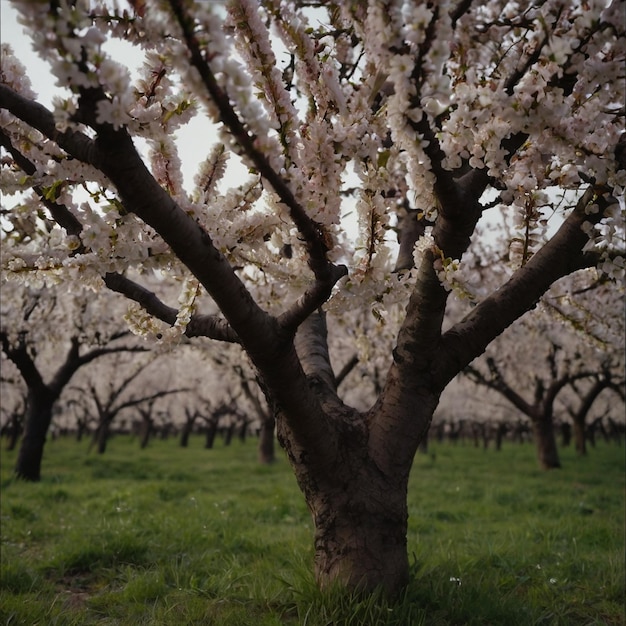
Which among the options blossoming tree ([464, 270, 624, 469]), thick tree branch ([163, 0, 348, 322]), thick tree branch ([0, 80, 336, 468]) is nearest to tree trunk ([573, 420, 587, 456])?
blossoming tree ([464, 270, 624, 469])

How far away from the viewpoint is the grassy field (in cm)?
325

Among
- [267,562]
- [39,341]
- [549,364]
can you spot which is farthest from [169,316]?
[549,364]

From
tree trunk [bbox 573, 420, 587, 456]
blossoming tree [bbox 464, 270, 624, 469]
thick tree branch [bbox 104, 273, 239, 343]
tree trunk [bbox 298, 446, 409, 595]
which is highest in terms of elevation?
blossoming tree [bbox 464, 270, 624, 469]

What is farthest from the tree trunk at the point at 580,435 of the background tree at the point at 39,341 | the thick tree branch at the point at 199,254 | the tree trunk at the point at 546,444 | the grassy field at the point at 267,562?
the thick tree branch at the point at 199,254

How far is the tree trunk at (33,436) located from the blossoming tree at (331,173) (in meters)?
8.72

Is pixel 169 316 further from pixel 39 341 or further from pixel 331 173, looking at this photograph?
pixel 39 341

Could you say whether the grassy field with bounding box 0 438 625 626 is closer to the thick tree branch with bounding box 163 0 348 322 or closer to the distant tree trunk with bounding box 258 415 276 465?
the thick tree branch with bounding box 163 0 348 322

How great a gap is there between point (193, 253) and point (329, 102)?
0.99m

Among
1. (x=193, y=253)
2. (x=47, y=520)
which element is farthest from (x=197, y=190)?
(x=47, y=520)

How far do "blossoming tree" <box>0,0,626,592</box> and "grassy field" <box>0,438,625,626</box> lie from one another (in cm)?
50

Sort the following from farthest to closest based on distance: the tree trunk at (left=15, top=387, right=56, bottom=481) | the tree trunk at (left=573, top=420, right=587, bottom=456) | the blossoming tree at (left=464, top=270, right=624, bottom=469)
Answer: the tree trunk at (left=573, top=420, right=587, bottom=456), the tree trunk at (left=15, top=387, right=56, bottom=481), the blossoming tree at (left=464, top=270, right=624, bottom=469)

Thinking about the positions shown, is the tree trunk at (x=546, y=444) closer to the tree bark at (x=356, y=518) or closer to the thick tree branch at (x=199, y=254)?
the tree bark at (x=356, y=518)

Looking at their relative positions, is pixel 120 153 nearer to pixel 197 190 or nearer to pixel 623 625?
pixel 197 190

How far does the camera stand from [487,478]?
12625mm
